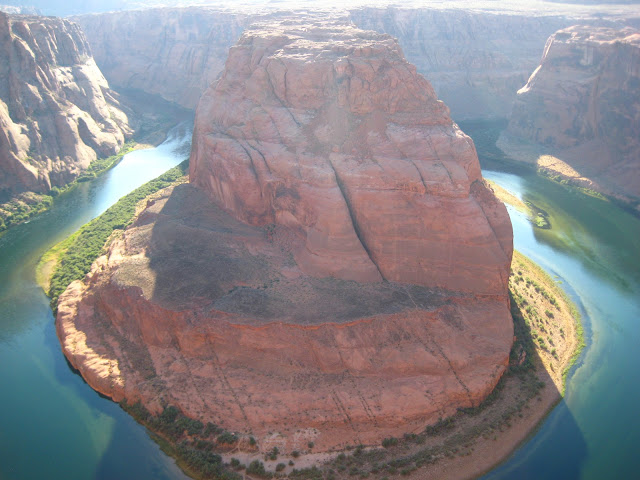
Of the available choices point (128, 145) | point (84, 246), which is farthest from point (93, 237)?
point (128, 145)

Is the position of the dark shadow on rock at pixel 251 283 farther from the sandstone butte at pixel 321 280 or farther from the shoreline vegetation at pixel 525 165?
the shoreline vegetation at pixel 525 165

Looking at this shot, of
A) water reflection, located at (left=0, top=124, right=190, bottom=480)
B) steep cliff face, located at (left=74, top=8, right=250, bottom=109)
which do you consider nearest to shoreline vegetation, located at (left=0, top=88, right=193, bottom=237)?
steep cliff face, located at (left=74, top=8, right=250, bottom=109)

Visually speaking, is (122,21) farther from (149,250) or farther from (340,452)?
(340,452)

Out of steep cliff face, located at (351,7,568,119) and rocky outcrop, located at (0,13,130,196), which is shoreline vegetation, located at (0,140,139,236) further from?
steep cliff face, located at (351,7,568,119)

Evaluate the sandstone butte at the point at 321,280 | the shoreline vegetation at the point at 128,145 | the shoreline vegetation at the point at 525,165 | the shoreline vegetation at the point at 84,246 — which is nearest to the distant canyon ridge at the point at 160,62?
the shoreline vegetation at the point at 128,145

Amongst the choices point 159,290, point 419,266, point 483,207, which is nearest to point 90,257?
point 159,290
